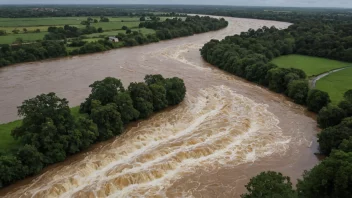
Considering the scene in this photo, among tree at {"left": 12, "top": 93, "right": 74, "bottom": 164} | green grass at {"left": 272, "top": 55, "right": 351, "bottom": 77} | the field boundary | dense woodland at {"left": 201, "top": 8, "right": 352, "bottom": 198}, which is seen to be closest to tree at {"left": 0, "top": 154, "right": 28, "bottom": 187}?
tree at {"left": 12, "top": 93, "right": 74, "bottom": 164}

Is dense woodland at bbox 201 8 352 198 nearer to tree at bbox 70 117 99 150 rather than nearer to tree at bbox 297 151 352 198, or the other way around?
tree at bbox 297 151 352 198

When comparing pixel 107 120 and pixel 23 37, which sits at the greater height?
pixel 23 37

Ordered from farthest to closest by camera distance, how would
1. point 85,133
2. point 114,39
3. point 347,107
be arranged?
point 114,39, point 347,107, point 85,133

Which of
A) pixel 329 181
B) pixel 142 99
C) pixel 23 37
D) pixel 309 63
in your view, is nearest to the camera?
pixel 329 181

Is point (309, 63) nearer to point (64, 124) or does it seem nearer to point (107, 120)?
point (107, 120)

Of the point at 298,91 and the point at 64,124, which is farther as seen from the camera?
the point at 298,91

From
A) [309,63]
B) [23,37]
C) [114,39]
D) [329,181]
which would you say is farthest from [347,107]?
[23,37]
